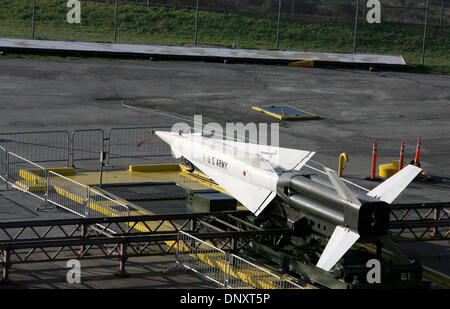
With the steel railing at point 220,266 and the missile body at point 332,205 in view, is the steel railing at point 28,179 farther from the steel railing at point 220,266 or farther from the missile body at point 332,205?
the missile body at point 332,205

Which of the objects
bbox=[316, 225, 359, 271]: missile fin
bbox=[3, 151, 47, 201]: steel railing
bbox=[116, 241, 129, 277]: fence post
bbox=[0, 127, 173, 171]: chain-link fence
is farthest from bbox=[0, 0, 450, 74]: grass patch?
bbox=[316, 225, 359, 271]: missile fin

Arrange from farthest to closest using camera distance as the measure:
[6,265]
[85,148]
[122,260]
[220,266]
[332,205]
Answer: [85,148], [220,266], [122,260], [332,205], [6,265]

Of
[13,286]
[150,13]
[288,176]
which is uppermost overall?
[150,13]

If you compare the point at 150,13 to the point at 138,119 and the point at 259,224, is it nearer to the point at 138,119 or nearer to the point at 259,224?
the point at 138,119

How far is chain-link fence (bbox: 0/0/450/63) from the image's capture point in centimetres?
5781

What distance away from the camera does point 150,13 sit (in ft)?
198

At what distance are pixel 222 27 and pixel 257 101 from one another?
2033 centimetres

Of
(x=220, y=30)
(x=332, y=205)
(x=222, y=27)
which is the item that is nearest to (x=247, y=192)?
(x=332, y=205)

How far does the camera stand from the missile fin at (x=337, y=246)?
16.9 m

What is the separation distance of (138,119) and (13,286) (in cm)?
1813

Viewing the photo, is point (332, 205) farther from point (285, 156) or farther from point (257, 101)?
point (257, 101)

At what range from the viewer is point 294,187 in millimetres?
19375

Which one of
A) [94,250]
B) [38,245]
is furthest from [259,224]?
[38,245]
